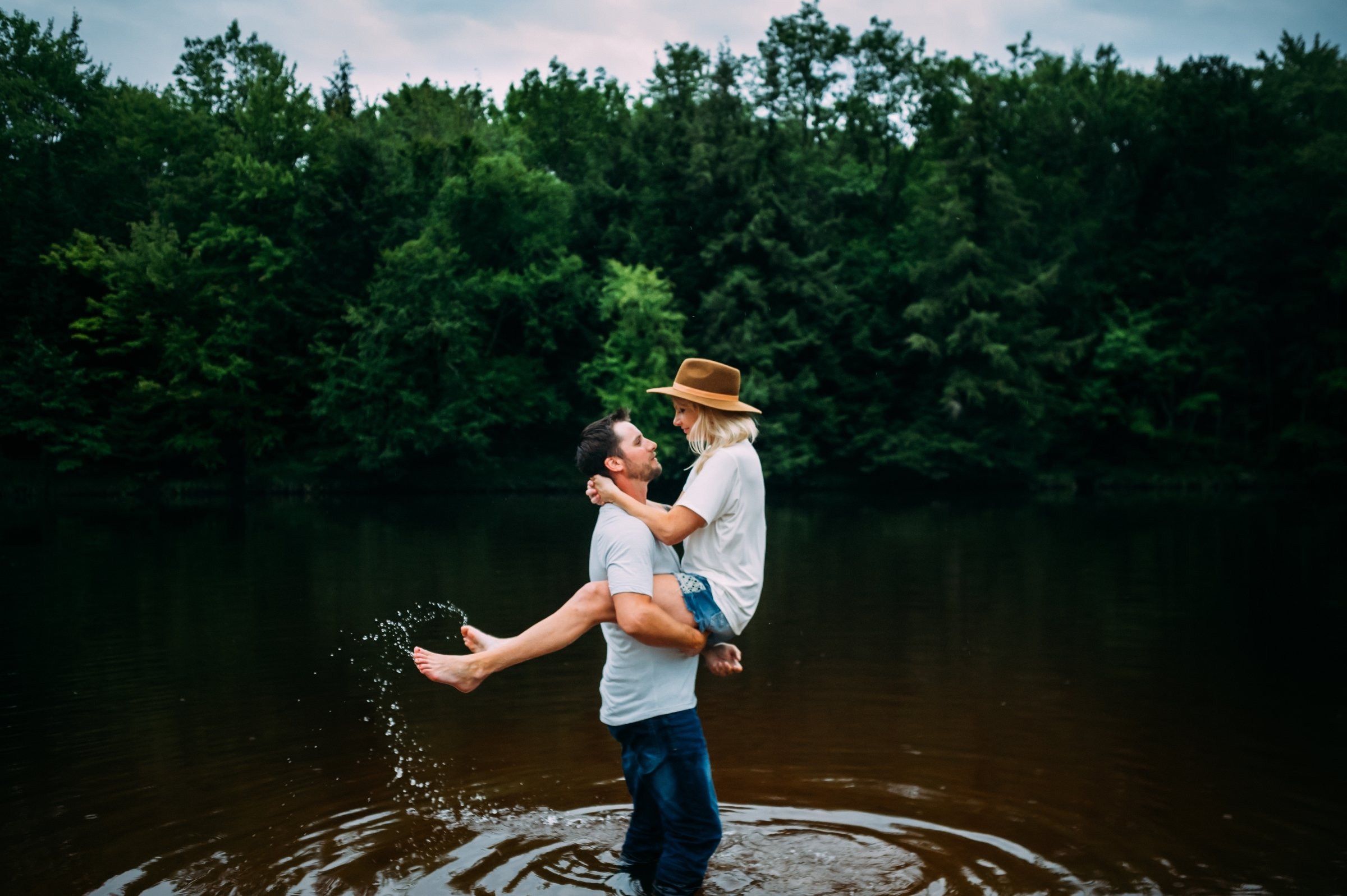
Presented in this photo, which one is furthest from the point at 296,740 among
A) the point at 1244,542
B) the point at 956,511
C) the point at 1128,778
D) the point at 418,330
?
the point at 418,330

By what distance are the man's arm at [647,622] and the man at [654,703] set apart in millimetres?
63

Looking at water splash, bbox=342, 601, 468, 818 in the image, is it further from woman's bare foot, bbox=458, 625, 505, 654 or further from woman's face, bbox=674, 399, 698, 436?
woman's face, bbox=674, 399, 698, 436

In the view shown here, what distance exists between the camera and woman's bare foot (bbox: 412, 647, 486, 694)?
4.62 metres

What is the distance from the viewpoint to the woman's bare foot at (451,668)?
15.2 ft

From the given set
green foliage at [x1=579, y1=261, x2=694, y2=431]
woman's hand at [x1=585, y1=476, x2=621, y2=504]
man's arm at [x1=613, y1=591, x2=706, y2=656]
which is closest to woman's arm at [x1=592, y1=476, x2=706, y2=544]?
woman's hand at [x1=585, y1=476, x2=621, y2=504]

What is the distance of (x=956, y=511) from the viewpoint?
102 ft

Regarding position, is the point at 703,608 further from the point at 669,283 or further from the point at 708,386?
the point at 669,283

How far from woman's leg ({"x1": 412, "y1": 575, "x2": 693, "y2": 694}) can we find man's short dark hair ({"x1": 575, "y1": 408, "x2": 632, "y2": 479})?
0.45 m

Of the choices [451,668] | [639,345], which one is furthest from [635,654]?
[639,345]

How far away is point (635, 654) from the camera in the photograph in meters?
4.70

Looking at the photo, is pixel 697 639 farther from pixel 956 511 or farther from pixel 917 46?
pixel 917 46

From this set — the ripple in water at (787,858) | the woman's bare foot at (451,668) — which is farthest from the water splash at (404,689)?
the woman's bare foot at (451,668)

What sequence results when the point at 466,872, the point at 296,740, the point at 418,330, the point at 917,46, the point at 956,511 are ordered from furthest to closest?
the point at 917,46, the point at 418,330, the point at 956,511, the point at 296,740, the point at 466,872

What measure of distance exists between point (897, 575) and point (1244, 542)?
28.2 ft
